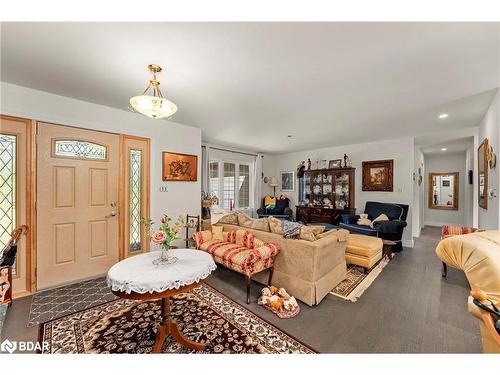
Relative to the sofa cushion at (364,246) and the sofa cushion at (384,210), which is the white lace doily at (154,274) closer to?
the sofa cushion at (364,246)

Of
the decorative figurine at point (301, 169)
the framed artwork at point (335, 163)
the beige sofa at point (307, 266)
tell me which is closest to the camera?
the beige sofa at point (307, 266)

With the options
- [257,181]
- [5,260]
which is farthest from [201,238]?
[257,181]

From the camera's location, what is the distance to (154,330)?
1.76 m

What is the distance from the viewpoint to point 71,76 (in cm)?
214

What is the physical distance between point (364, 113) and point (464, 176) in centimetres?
572

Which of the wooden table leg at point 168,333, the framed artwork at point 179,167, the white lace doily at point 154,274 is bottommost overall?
the wooden table leg at point 168,333

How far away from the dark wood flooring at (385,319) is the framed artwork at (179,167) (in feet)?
6.24

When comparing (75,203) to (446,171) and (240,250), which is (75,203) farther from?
(446,171)

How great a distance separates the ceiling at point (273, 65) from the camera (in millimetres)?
1473

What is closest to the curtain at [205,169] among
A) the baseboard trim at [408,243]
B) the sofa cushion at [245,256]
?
the sofa cushion at [245,256]

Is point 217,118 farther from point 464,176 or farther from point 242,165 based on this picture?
point 464,176

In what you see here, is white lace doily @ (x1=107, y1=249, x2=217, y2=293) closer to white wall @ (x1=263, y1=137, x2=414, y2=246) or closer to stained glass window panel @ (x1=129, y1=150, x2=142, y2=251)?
stained glass window panel @ (x1=129, y1=150, x2=142, y2=251)

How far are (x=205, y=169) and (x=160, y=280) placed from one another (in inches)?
158
